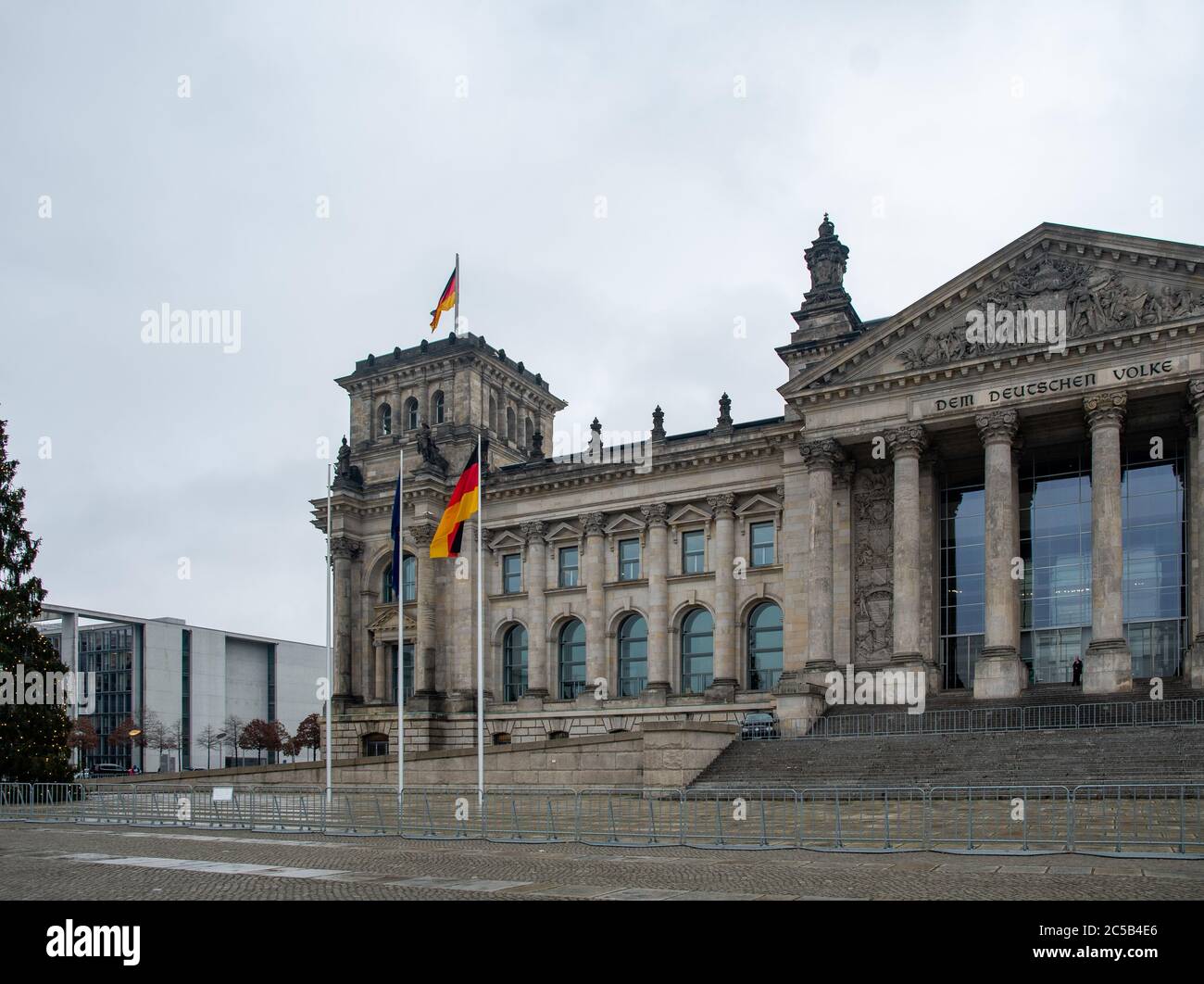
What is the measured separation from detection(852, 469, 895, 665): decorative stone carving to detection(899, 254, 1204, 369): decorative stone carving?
594 cm

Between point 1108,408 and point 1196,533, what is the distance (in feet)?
18.5

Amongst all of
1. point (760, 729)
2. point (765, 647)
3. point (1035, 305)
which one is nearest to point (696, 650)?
point (765, 647)

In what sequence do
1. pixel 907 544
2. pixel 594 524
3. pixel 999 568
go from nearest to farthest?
1. pixel 999 568
2. pixel 907 544
3. pixel 594 524

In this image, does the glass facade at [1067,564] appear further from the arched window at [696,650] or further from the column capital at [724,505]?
the arched window at [696,650]

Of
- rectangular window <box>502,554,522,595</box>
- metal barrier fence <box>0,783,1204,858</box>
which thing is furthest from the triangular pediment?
rectangular window <box>502,554,522,595</box>

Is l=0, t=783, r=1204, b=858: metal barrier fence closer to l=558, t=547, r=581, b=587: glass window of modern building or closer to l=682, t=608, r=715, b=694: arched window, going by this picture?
l=682, t=608, r=715, b=694: arched window

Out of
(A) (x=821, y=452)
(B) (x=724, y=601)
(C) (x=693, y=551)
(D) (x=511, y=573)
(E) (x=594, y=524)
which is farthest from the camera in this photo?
(D) (x=511, y=573)

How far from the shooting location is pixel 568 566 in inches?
2464

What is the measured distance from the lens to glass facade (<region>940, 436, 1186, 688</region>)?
45500 millimetres

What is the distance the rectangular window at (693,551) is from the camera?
58344 mm

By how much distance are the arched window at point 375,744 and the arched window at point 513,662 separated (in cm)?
656

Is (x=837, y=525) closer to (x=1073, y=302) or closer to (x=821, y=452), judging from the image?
(x=821, y=452)

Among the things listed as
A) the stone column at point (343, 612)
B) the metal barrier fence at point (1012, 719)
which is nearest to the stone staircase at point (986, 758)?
the metal barrier fence at point (1012, 719)
